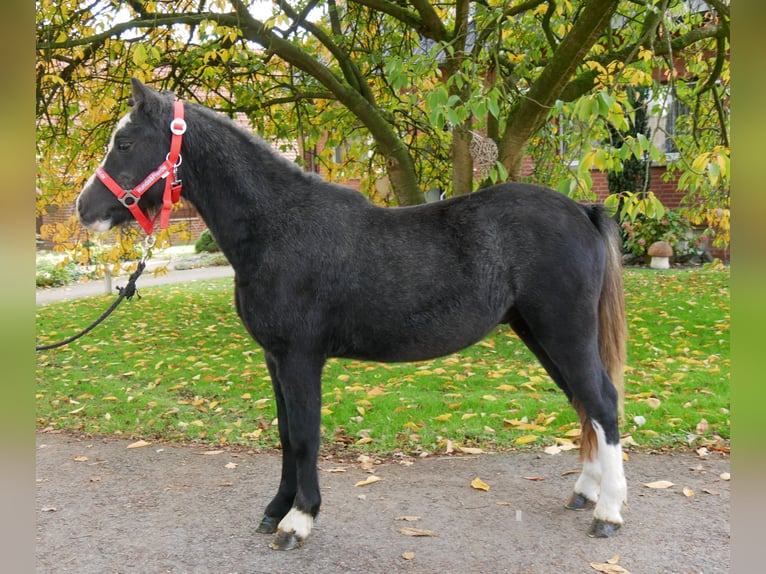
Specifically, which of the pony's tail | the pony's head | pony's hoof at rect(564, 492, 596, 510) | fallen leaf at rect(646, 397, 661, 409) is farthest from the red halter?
fallen leaf at rect(646, 397, 661, 409)

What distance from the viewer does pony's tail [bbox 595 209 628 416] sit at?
3.74m

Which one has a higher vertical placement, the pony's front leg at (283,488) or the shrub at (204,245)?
the shrub at (204,245)

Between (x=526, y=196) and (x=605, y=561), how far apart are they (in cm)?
207

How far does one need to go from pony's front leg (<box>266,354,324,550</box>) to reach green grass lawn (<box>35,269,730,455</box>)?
1507 mm

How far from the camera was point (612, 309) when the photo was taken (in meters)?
3.79

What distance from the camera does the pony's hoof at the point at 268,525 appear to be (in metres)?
3.69

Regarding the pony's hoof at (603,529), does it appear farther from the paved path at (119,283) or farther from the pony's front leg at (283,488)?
the paved path at (119,283)

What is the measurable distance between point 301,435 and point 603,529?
183cm

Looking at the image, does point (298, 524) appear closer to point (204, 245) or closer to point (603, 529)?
point (603, 529)

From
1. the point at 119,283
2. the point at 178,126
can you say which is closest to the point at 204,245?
the point at 119,283

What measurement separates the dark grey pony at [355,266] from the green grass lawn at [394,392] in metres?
1.65

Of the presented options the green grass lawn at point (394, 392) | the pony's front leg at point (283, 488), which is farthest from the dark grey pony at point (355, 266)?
the green grass lawn at point (394, 392)

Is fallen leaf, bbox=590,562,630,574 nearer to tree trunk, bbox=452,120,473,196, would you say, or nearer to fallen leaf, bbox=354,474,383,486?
fallen leaf, bbox=354,474,383,486
